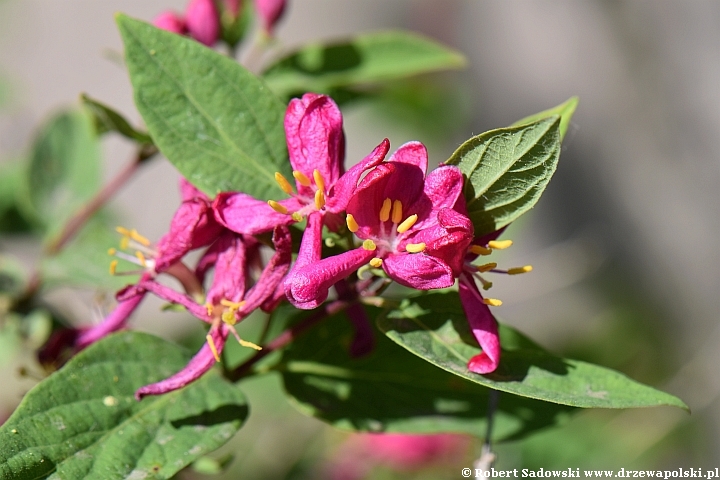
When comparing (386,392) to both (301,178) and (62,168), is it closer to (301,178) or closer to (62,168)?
(301,178)

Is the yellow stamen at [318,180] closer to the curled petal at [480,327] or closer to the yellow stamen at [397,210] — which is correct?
the yellow stamen at [397,210]

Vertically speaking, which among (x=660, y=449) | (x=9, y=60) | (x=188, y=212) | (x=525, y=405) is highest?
(x=188, y=212)

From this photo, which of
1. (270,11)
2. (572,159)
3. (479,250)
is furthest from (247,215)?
(572,159)

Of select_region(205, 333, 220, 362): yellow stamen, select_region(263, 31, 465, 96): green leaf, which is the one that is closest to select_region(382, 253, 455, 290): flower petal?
select_region(205, 333, 220, 362): yellow stamen

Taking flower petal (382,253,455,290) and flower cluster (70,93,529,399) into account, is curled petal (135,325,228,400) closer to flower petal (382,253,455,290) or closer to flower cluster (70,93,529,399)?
flower cluster (70,93,529,399)

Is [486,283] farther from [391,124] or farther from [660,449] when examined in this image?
[391,124]

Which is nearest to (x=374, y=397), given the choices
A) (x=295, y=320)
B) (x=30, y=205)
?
(x=295, y=320)
